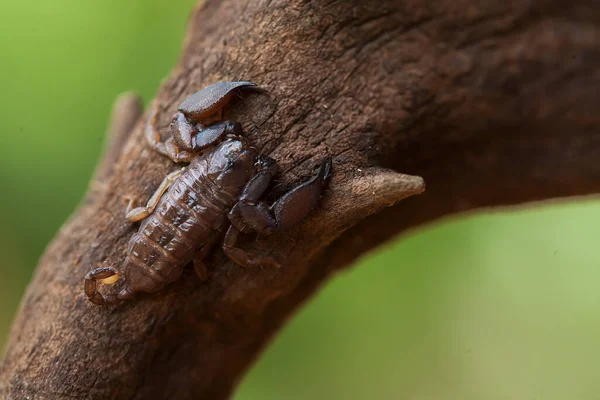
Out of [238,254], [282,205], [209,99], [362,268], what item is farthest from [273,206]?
[362,268]

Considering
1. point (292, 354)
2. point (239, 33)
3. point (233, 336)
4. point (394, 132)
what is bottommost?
point (292, 354)

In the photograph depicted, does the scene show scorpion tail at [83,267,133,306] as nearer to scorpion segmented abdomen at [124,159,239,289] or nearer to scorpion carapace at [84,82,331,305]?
scorpion carapace at [84,82,331,305]

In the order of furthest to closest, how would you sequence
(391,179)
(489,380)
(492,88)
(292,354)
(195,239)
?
(292,354), (489,380), (492,88), (195,239), (391,179)

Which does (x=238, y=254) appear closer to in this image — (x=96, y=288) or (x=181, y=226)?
(x=181, y=226)

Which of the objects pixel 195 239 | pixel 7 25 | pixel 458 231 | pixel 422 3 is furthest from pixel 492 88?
pixel 7 25

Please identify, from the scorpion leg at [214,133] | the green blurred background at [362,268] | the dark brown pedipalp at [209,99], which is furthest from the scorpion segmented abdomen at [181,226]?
the green blurred background at [362,268]

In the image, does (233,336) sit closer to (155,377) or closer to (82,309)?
(155,377)

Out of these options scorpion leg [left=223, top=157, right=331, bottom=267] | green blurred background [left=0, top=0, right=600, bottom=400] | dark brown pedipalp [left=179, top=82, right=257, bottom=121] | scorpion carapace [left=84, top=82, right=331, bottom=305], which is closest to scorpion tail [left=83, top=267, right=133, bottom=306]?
scorpion carapace [left=84, top=82, right=331, bottom=305]

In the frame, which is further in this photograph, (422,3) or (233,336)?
(233,336)
